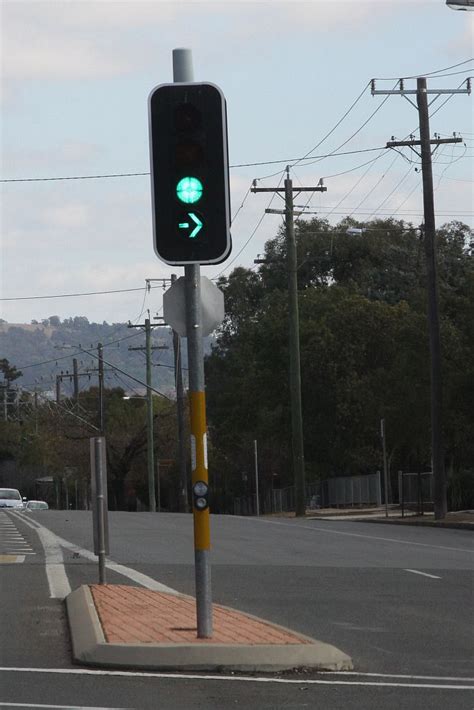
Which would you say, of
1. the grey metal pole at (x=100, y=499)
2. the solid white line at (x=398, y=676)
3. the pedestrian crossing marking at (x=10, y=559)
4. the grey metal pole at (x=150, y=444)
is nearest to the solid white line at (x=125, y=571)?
the grey metal pole at (x=100, y=499)

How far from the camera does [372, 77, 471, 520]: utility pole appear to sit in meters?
36.4

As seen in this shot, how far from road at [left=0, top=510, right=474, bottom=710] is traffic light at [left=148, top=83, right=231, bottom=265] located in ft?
10.6

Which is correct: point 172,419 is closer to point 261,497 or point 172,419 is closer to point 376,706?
point 261,497

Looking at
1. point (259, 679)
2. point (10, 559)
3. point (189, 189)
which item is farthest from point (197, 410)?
point (10, 559)

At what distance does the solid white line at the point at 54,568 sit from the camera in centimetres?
1588

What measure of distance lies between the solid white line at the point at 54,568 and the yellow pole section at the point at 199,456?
480 centimetres

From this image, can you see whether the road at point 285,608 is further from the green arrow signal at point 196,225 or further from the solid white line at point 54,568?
the green arrow signal at point 196,225

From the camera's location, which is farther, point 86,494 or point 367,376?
point 86,494

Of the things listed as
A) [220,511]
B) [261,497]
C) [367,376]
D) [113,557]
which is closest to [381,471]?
[367,376]

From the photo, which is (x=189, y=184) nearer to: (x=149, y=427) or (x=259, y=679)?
(x=259, y=679)

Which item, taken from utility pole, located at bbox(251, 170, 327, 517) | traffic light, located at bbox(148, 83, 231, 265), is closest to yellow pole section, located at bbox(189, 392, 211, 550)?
traffic light, located at bbox(148, 83, 231, 265)

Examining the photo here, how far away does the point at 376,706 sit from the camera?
29.8ft

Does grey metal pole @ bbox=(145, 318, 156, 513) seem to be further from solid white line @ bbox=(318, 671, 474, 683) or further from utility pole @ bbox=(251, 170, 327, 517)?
solid white line @ bbox=(318, 671, 474, 683)

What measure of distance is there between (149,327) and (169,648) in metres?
63.1
